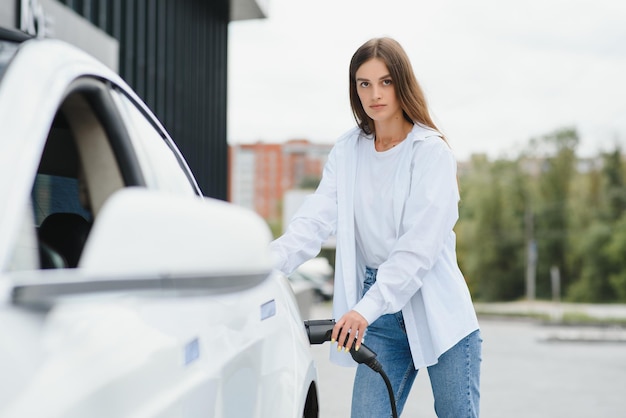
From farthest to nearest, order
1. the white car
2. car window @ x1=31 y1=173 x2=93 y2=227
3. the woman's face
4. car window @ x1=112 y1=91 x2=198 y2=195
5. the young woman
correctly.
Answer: the woman's face, the young woman, car window @ x1=31 y1=173 x2=93 y2=227, car window @ x1=112 y1=91 x2=198 y2=195, the white car

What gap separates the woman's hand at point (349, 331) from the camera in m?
2.78

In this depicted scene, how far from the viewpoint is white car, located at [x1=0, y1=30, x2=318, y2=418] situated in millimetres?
1138

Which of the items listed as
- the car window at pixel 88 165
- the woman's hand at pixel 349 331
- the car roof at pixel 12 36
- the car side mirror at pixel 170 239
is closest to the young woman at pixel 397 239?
the woman's hand at pixel 349 331

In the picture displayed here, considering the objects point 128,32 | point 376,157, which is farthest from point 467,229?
point 376,157

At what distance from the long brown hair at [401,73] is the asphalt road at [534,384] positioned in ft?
19.2

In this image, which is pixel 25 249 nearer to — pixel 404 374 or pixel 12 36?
pixel 12 36

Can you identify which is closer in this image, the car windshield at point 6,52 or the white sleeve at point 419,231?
the car windshield at point 6,52

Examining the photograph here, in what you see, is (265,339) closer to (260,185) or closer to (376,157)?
(376,157)

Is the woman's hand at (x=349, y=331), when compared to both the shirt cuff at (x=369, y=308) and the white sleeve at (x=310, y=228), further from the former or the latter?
the white sleeve at (x=310, y=228)

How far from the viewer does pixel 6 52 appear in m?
1.60

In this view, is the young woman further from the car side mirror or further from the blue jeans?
the car side mirror

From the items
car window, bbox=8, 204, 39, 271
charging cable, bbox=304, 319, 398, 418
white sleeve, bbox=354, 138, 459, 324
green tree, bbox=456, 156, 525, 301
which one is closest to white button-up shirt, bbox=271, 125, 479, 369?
white sleeve, bbox=354, 138, 459, 324

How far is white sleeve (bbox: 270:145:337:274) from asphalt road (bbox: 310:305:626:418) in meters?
5.58

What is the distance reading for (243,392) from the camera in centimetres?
196
